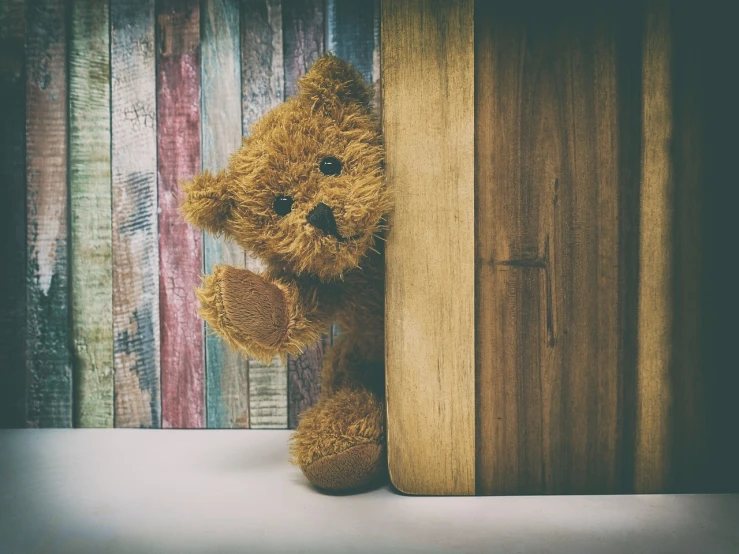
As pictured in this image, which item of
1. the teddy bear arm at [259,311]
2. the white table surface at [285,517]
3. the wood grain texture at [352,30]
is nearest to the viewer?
the white table surface at [285,517]

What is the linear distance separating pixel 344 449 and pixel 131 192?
0.64 m

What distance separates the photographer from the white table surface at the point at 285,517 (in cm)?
58

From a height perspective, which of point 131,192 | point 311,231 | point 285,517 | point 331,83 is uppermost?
point 331,83

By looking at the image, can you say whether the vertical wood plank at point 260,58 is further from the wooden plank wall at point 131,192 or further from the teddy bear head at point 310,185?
the teddy bear head at point 310,185

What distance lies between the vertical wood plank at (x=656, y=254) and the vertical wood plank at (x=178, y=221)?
2.43 feet

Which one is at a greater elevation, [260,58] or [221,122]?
[260,58]

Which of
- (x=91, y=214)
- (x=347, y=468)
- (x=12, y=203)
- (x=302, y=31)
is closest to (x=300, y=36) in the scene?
(x=302, y=31)

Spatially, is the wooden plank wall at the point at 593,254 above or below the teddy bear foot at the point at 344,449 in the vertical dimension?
above

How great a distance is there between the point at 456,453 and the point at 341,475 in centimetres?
16

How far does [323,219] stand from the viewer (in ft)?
2.20

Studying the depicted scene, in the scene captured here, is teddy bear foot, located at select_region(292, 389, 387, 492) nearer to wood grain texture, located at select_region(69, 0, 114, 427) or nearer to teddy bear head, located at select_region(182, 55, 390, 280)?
teddy bear head, located at select_region(182, 55, 390, 280)

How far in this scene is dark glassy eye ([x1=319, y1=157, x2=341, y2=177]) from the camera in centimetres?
70

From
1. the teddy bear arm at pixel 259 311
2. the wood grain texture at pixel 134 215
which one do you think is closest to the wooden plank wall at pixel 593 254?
the teddy bear arm at pixel 259 311

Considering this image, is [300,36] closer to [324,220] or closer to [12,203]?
[324,220]
